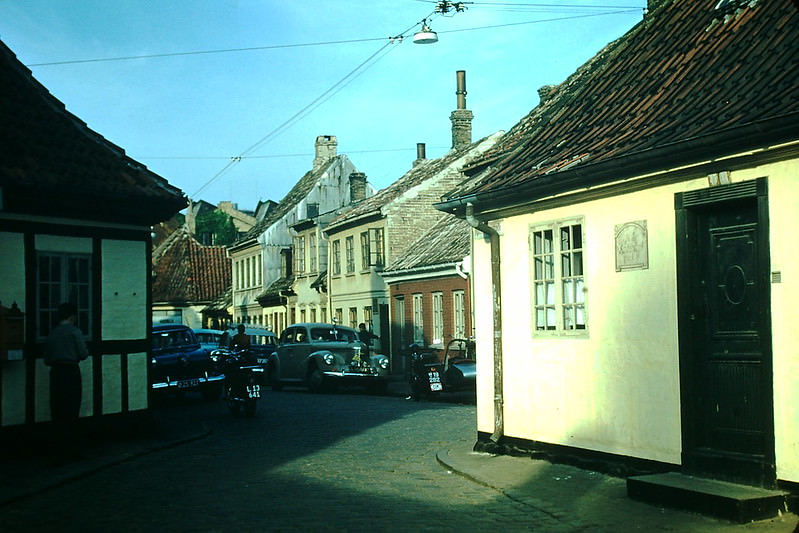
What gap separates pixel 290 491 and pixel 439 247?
27.4 meters

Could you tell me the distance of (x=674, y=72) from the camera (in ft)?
41.7

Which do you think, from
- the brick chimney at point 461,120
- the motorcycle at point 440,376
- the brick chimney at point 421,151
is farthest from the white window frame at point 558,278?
the brick chimney at point 421,151

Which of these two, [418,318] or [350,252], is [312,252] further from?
[418,318]

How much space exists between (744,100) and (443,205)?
5.40 m

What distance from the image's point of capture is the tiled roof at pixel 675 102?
9844 mm

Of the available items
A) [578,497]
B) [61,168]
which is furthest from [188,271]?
[578,497]

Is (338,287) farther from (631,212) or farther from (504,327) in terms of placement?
(631,212)

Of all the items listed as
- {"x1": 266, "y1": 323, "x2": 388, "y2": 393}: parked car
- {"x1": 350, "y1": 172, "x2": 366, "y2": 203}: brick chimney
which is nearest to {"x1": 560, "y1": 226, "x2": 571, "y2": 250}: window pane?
{"x1": 266, "y1": 323, "x2": 388, "y2": 393}: parked car

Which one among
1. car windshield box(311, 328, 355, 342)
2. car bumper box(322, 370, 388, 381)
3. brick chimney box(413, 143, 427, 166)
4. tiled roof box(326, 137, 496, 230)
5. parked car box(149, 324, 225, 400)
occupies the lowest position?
car bumper box(322, 370, 388, 381)

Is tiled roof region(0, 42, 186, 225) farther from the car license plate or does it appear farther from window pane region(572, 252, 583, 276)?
the car license plate

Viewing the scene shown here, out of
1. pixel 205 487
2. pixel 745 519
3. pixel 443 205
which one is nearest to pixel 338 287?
pixel 443 205

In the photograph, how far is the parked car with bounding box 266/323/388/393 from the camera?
29.5 meters

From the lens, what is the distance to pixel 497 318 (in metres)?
14.1

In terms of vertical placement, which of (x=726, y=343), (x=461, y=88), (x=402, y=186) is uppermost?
(x=461, y=88)
